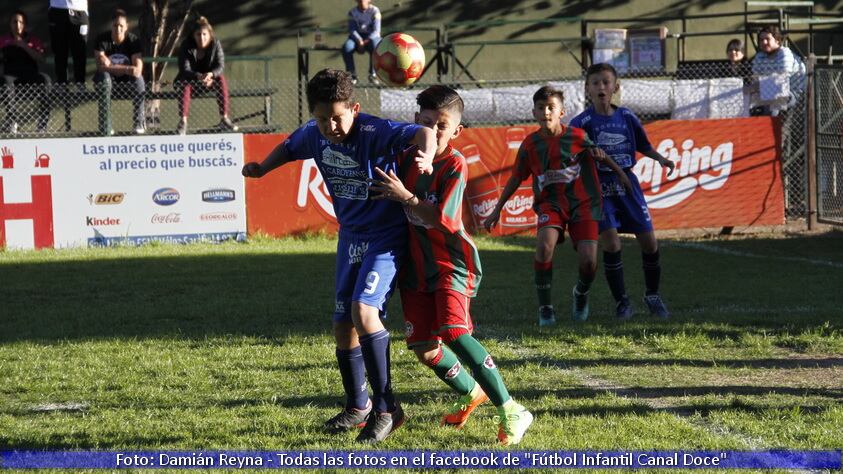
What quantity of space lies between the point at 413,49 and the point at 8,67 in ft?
34.5

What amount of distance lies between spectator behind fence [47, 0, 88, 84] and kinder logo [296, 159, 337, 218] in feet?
11.5

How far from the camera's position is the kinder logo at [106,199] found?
48.3ft

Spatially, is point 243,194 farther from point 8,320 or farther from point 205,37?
point 8,320

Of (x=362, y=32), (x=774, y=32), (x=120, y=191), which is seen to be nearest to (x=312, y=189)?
(x=120, y=191)

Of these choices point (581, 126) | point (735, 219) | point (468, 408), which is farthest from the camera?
point (735, 219)

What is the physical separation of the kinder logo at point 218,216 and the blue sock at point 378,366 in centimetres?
1007

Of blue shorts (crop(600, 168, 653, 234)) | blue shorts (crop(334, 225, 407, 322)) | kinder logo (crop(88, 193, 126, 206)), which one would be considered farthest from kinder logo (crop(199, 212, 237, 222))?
blue shorts (crop(334, 225, 407, 322))

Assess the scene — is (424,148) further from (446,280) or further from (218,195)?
(218,195)

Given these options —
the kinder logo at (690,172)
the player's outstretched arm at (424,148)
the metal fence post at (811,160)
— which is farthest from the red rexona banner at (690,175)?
the player's outstretched arm at (424,148)

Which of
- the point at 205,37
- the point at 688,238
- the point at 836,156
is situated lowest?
the point at 688,238

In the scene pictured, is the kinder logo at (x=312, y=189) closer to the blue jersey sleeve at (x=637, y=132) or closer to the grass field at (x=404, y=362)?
the grass field at (x=404, y=362)

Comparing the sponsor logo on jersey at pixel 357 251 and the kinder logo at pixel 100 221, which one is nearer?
the sponsor logo on jersey at pixel 357 251

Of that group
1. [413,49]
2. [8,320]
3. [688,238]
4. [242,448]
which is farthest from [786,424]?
[688,238]

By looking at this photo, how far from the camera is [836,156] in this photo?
15.1 m
